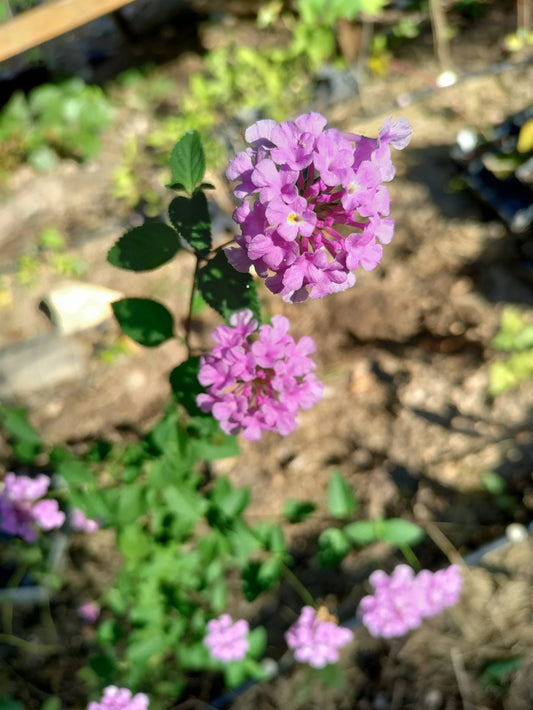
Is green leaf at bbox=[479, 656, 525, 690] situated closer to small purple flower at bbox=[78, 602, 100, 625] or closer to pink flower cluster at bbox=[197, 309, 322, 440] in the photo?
small purple flower at bbox=[78, 602, 100, 625]

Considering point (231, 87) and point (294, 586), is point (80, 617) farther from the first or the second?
point (231, 87)

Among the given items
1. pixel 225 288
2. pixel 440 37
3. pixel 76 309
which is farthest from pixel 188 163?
pixel 440 37

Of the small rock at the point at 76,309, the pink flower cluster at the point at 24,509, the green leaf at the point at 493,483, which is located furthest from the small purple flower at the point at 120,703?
the small rock at the point at 76,309

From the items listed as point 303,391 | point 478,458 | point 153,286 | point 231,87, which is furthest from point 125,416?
point 231,87

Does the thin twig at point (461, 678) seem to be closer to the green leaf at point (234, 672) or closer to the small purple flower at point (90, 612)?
the green leaf at point (234, 672)

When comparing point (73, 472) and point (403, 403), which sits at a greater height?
point (73, 472)

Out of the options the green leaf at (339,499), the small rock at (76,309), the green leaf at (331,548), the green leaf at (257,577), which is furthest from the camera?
the small rock at (76,309)

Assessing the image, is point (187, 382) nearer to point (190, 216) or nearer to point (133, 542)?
point (190, 216)

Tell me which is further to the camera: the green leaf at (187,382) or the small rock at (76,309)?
the small rock at (76,309)
